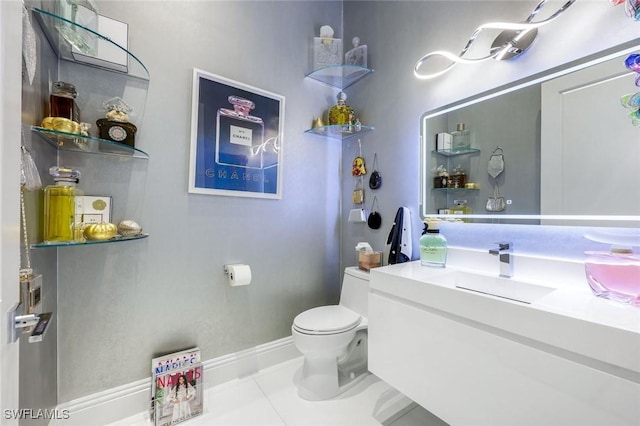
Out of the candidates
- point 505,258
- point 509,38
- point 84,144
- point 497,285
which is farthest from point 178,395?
point 509,38

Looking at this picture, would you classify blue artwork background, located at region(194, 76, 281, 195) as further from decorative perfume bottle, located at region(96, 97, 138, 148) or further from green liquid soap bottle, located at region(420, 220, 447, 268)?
green liquid soap bottle, located at region(420, 220, 447, 268)

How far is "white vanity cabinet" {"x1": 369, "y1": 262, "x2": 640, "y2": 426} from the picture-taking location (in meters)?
0.69

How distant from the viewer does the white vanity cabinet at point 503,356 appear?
0.69 meters

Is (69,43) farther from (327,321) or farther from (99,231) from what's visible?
(327,321)

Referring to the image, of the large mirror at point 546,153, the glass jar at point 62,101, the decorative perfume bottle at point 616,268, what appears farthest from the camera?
the glass jar at point 62,101

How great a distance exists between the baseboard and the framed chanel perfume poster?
3.53 feet

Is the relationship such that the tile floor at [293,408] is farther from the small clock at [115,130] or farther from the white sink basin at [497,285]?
the small clock at [115,130]

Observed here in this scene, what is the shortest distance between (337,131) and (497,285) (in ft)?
4.85

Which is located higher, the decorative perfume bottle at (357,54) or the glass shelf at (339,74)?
the decorative perfume bottle at (357,54)

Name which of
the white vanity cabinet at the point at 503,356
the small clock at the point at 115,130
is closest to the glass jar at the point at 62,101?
the small clock at the point at 115,130

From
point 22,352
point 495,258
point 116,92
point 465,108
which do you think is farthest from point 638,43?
point 22,352

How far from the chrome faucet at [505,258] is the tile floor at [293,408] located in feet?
2.76

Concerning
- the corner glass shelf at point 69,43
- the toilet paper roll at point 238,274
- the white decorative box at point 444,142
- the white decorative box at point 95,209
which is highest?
the corner glass shelf at point 69,43

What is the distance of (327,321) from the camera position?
1.60 meters
